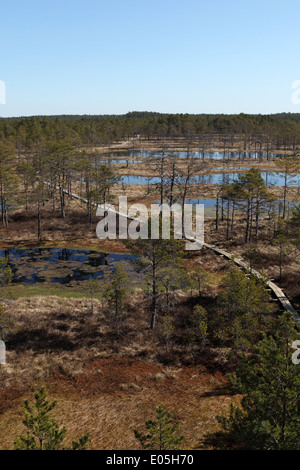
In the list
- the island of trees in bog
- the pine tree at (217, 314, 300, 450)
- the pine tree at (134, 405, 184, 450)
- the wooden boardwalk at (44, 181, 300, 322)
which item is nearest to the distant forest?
the island of trees in bog

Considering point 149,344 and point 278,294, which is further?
point 278,294

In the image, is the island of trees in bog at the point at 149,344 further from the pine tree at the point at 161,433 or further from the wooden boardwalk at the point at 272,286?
the wooden boardwalk at the point at 272,286

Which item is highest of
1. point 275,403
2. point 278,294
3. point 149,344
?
point 275,403

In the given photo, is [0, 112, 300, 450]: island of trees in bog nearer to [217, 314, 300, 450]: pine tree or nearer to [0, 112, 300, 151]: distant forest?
[217, 314, 300, 450]: pine tree

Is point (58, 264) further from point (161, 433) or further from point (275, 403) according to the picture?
point (275, 403)

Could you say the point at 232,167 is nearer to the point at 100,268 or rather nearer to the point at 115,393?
the point at 100,268

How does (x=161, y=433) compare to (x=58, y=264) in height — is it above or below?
above

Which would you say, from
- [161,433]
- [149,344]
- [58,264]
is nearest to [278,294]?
[149,344]

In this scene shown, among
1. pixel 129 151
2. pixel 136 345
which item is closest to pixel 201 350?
pixel 136 345

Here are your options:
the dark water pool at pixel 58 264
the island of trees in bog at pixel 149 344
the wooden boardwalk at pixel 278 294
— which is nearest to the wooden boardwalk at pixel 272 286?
the wooden boardwalk at pixel 278 294
